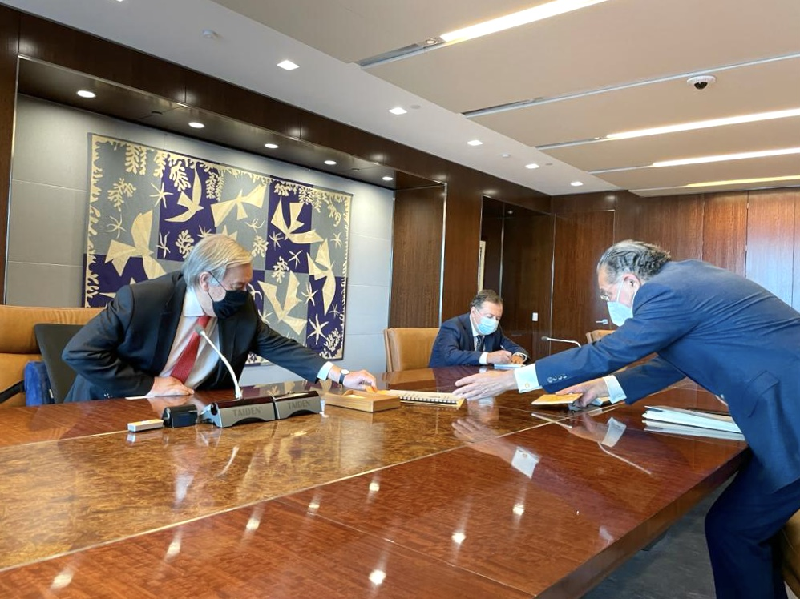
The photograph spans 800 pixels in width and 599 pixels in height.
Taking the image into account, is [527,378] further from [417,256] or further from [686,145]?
[417,256]

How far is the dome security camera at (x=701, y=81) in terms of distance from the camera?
3.67 meters

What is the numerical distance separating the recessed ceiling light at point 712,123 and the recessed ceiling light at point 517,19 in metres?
2.14

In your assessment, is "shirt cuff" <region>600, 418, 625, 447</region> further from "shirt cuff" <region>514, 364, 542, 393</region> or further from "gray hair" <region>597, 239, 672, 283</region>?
"gray hair" <region>597, 239, 672, 283</region>

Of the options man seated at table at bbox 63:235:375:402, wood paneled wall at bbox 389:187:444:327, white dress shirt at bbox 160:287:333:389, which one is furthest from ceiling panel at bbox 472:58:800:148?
white dress shirt at bbox 160:287:333:389

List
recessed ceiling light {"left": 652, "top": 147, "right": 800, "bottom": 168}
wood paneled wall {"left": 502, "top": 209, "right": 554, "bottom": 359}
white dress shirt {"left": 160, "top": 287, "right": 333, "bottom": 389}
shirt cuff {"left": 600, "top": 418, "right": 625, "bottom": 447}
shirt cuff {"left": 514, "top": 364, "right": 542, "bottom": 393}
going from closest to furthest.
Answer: shirt cuff {"left": 600, "top": 418, "right": 625, "bottom": 447}
shirt cuff {"left": 514, "top": 364, "right": 542, "bottom": 393}
white dress shirt {"left": 160, "top": 287, "right": 333, "bottom": 389}
recessed ceiling light {"left": 652, "top": 147, "right": 800, "bottom": 168}
wood paneled wall {"left": 502, "top": 209, "right": 554, "bottom": 359}

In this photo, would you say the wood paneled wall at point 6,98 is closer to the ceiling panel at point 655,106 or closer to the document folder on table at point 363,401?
the document folder on table at point 363,401

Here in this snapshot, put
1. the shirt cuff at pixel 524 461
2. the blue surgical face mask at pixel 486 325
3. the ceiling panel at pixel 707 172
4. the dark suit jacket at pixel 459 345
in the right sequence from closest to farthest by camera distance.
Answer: the shirt cuff at pixel 524 461 → the dark suit jacket at pixel 459 345 → the blue surgical face mask at pixel 486 325 → the ceiling panel at pixel 707 172

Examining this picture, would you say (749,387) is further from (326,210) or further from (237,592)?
(326,210)

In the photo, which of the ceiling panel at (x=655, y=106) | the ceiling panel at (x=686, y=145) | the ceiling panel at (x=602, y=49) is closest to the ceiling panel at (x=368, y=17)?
the ceiling panel at (x=602, y=49)

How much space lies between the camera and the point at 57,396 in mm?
2309

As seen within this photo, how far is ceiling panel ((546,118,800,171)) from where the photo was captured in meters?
4.69

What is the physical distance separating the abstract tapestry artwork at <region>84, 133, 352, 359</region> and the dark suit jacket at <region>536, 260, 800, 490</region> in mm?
3667

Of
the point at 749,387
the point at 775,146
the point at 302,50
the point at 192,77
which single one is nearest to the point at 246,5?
the point at 302,50

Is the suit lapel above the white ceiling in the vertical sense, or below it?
below
